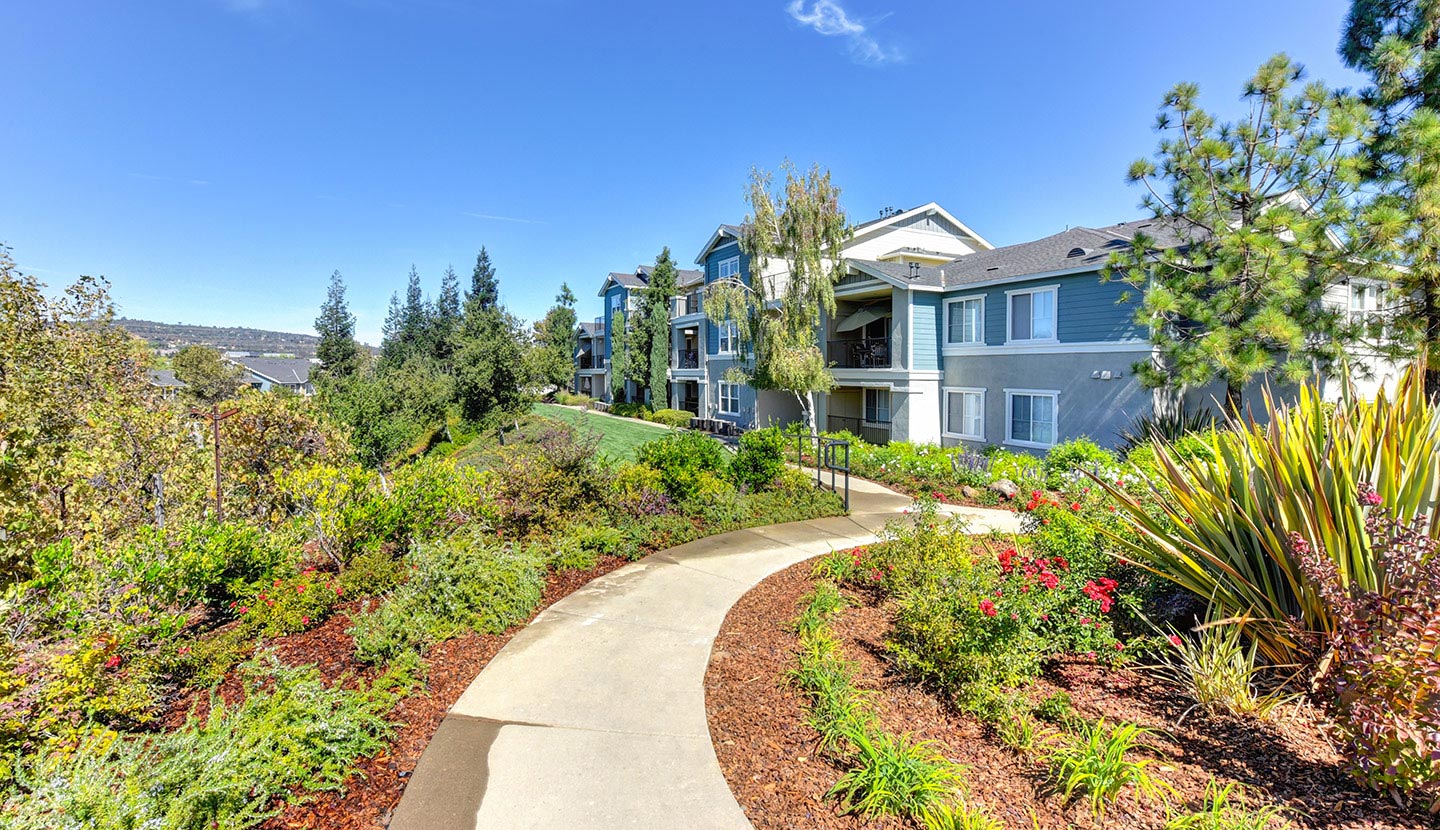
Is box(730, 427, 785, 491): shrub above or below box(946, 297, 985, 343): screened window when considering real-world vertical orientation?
below

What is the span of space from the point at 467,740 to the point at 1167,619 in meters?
5.32

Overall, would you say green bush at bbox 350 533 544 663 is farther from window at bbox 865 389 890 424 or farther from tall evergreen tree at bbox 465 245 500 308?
tall evergreen tree at bbox 465 245 500 308

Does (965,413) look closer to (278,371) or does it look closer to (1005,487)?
(1005,487)

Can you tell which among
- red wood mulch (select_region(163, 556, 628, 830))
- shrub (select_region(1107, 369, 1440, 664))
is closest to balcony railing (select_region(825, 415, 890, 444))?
red wood mulch (select_region(163, 556, 628, 830))

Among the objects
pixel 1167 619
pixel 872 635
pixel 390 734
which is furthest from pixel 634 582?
pixel 1167 619

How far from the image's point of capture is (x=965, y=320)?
19.2m

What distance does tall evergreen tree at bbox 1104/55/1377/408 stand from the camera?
1088 centimetres

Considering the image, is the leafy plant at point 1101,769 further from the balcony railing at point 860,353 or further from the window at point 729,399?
the window at point 729,399

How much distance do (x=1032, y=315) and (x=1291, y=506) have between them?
46.7 ft

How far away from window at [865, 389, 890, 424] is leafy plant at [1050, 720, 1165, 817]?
18.9 meters

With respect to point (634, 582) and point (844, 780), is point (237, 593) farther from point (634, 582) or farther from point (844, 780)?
point (844, 780)

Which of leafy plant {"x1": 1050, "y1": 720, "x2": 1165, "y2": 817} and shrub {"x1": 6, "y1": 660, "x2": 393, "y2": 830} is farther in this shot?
leafy plant {"x1": 1050, "y1": 720, "x2": 1165, "y2": 817}

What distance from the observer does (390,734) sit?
4.08 meters

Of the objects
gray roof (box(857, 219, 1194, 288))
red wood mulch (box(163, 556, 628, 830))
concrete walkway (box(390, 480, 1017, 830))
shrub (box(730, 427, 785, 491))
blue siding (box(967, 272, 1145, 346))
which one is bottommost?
concrete walkway (box(390, 480, 1017, 830))
